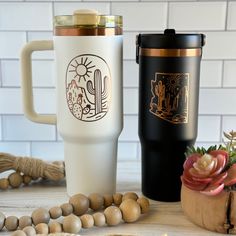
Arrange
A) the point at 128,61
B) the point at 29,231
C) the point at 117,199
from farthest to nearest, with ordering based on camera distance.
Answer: the point at 128,61, the point at 117,199, the point at 29,231

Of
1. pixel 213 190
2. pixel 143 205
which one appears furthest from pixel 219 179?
pixel 143 205

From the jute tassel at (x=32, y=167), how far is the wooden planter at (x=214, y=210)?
10.4 inches

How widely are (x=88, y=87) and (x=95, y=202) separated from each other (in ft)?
0.60

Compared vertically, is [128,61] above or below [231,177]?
above

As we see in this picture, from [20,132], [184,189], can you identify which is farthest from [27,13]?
[184,189]

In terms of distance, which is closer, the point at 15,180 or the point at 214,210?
the point at 214,210

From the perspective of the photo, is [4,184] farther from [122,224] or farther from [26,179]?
[122,224]

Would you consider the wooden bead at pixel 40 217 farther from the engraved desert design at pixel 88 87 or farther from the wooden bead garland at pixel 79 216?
the engraved desert design at pixel 88 87

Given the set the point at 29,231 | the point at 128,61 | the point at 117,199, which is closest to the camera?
the point at 29,231

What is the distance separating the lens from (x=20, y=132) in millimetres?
877

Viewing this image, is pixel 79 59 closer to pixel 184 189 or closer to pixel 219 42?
pixel 184 189

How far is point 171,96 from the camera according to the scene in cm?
59

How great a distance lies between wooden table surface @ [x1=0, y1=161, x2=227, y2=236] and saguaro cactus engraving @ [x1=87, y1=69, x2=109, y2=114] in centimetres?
18

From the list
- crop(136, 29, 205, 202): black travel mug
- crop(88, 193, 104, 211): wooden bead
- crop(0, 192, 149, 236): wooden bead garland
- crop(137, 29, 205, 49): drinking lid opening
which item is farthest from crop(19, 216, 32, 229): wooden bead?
crop(137, 29, 205, 49): drinking lid opening
